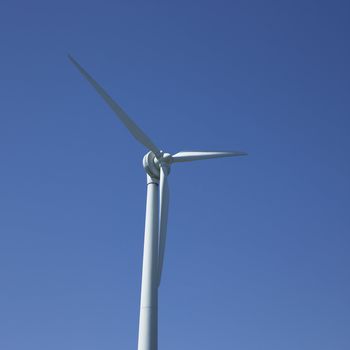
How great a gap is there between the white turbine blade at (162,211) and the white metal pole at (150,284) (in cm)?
22

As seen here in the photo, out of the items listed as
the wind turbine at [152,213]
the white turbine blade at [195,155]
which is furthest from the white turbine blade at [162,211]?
the white turbine blade at [195,155]

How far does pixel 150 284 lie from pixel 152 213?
399cm

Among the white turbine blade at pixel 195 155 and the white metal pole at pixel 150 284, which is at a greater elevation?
the white turbine blade at pixel 195 155

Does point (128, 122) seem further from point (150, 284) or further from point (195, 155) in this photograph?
point (150, 284)

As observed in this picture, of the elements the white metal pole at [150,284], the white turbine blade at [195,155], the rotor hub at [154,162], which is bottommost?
the white metal pole at [150,284]

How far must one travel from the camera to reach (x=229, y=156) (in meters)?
30.4

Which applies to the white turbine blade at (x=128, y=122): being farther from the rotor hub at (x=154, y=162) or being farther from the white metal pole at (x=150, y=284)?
the white metal pole at (x=150, y=284)

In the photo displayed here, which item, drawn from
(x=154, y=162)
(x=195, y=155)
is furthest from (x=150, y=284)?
(x=195, y=155)

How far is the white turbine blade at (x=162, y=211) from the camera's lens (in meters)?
24.0

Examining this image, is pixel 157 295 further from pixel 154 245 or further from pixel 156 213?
pixel 156 213

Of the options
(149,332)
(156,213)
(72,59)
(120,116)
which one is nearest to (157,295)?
(149,332)

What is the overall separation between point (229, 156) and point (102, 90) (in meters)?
9.15

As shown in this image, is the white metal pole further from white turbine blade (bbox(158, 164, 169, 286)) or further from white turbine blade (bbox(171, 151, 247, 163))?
white turbine blade (bbox(171, 151, 247, 163))

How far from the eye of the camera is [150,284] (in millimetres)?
22875
